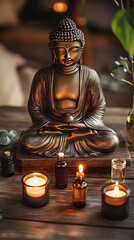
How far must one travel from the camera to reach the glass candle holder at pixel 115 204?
4.73ft

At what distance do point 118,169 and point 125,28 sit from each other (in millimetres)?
822

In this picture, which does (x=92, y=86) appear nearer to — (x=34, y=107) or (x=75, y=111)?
(x=75, y=111)

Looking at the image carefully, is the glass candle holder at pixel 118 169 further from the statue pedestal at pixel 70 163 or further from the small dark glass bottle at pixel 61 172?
the small dark glass bottle at pixel 61 172

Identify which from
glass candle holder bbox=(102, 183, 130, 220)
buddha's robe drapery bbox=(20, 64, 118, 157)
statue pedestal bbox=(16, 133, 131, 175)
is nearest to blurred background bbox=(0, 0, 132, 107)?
buddha's robe drapery bbox=(20, 64, 118, 157)

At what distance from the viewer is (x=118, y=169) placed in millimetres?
1706

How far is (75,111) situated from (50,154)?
12.1 inches

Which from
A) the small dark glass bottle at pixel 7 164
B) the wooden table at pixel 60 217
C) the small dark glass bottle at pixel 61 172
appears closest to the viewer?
the wooden table at pixel 60 217

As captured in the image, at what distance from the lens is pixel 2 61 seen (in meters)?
3.53

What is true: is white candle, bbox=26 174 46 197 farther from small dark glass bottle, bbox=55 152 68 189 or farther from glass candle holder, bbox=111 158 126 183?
glass candle holder, bbox=111 158 126 183

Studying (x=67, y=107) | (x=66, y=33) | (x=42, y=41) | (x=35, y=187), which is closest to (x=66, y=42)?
(x=66, y=33)

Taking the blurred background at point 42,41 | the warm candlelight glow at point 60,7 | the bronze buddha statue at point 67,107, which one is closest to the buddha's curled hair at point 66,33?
the bronze buddha statue at point 67,107

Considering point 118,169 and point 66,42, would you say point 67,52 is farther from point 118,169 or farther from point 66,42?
point 118,169

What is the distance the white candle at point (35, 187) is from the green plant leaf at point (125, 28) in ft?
2.42

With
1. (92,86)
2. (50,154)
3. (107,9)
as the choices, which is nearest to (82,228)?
(50,154)
